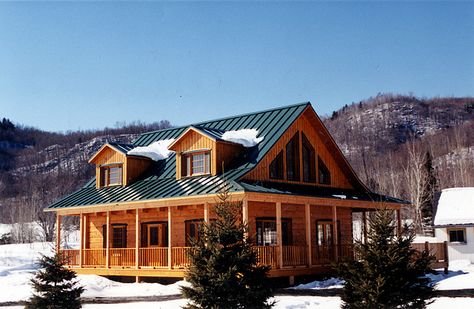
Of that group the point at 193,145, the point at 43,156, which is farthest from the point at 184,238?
the point at 43,156

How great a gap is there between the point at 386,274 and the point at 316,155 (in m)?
14.7

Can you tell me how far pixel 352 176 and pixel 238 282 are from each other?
17.1 meters

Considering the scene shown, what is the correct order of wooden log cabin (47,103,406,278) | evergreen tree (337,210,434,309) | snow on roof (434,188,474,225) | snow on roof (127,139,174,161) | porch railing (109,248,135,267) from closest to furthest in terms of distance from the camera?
evergreen tree (337,210,434,309), wooden log cabin (47,103,406,278), porch railing (109,248,135,267), snow on roof (127,139,174,161), snow on roof (434,188,474,225)

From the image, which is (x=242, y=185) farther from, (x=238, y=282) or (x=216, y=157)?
(x=238, y=282)

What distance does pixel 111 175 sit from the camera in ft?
102

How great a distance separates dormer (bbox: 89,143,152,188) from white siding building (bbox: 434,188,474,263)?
21.5 meters

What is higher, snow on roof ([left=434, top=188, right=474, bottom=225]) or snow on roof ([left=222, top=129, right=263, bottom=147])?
snow on roof ([left=222, top=129, right=263, bottom=147])

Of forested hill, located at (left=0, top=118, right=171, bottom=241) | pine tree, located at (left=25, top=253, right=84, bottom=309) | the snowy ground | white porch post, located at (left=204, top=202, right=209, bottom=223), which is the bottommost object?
the snowy ground

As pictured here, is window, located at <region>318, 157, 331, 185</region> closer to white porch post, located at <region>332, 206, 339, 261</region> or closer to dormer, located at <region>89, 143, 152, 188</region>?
white porch post, located at <region>332, 206, 339, 261</region>

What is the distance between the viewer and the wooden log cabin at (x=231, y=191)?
24.5 m

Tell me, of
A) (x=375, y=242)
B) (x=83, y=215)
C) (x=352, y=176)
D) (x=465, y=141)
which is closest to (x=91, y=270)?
(x=83, y=215)

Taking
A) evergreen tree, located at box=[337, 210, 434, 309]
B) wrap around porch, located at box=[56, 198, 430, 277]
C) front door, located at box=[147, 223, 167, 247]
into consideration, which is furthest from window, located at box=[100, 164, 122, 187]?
evergreen tree, located at box=[337, 210, 434, 309]

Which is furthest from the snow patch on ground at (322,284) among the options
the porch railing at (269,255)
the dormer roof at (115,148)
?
the dormer roof at (115,148)

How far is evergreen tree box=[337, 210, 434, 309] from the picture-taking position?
1406 cm
